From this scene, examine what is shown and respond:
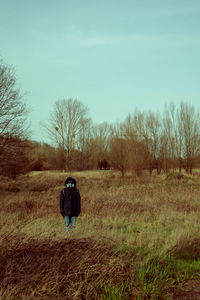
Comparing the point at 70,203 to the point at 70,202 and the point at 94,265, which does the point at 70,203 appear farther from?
the point at 94,265

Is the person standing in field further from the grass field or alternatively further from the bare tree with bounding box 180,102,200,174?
the bare tree with bounding box 180,102,200,174

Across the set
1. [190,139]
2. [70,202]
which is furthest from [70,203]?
[190,139]

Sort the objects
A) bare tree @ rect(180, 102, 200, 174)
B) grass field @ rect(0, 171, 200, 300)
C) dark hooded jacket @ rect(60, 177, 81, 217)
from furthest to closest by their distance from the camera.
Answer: bare tree @ rect(180, 102, 200, 174)
dark hooded jacket @ rect(60, 177, 81, 217)
grass field @ rect(0, 171, 200, 300)

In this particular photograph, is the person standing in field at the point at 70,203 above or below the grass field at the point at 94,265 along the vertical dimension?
above

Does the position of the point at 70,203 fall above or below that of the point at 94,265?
above

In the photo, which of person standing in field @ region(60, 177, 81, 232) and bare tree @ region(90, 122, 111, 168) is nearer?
person standing in field @ region(60, 177, 81, 232)

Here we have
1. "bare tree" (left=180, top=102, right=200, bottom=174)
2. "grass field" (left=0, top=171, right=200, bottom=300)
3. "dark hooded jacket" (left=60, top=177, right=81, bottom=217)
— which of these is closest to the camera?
"grass field" (left=0, top=171, right=200, bottom=300)

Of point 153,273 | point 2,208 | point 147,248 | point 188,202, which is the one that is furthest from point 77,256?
point 188,202

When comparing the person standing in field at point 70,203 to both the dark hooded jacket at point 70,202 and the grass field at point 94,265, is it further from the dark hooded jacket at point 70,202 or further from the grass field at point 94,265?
the grass field at point 94,265

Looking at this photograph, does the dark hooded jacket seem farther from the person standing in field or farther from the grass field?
the grass field

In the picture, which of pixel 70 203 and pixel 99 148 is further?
pixel 99 148

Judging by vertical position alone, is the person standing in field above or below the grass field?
above

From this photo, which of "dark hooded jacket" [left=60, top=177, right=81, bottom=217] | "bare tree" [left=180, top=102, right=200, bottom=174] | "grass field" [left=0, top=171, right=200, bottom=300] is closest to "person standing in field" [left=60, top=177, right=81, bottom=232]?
"dark hooded jacket" [left=60, top=177, right=81, bottom=217]

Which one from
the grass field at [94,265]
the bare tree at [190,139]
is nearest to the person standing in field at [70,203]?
the grass field at [94,265]
